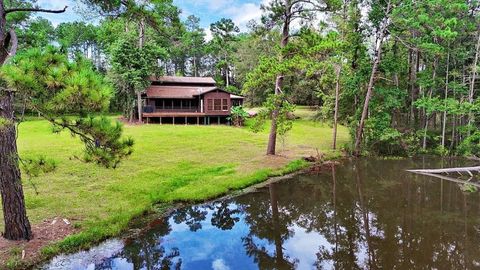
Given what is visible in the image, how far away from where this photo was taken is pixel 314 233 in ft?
30.4

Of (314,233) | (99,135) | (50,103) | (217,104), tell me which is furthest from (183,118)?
(50,103)

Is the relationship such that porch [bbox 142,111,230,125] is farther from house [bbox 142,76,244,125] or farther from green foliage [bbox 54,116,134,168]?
Answer: green foliage [bbox 54,116,134,168]

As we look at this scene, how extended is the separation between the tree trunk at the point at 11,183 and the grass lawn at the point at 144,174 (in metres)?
0.91

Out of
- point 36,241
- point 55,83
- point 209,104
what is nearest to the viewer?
point 55,83

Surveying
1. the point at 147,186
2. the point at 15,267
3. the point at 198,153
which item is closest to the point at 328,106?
the point at 198,153

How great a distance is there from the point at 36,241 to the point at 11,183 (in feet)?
5.31

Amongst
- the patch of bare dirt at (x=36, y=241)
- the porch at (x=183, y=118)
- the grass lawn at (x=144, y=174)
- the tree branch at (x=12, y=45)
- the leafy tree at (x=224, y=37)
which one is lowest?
the patch of bare dirt at (x=36, y=241)

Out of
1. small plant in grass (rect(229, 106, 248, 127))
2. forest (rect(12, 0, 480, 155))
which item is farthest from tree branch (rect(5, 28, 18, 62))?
small plant in grass (rect(229, 106, 248, 127))

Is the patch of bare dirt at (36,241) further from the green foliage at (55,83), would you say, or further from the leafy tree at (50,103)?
the green foliage at (55,83)

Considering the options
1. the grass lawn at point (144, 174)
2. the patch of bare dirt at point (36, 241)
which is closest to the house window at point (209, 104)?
the grass lawn at point (144, 174)

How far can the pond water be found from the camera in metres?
7.46

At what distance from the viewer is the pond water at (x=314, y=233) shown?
7.46 m

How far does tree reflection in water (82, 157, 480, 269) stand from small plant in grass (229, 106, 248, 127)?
19459mm

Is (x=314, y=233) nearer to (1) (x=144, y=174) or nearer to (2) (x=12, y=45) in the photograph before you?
(1) (x=144, y=174)
